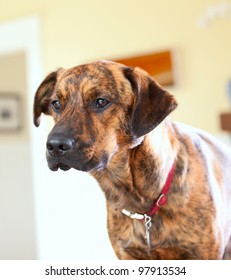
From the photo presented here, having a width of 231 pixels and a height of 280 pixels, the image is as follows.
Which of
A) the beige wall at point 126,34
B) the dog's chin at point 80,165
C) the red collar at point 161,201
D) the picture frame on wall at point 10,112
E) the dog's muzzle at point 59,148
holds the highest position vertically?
the beige wall at point 126,34

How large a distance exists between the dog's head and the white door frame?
170 mm

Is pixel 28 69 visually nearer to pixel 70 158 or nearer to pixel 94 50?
pixel 94 50

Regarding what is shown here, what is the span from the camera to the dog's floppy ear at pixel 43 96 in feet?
2.04

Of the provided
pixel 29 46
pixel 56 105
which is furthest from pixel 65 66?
pixel 56 105

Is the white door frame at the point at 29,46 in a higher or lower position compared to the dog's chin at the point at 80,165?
higher

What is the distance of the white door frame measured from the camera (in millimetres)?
787

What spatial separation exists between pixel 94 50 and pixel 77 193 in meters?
0.23

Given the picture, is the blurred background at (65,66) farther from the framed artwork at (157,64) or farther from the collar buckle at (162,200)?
the collar buckle at (162,200)

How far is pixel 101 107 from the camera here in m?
0.59

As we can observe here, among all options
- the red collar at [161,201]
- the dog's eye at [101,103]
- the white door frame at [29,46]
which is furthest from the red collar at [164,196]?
the white door frame at [29,46]

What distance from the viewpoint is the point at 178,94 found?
2.60ft

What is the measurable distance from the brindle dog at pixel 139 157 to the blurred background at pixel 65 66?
101 millimetres

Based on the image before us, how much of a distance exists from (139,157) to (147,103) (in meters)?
0.07

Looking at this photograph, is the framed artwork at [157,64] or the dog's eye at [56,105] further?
the framed artwork at [157,64]
